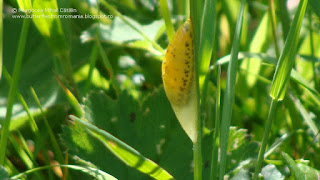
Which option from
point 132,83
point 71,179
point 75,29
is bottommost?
point 71,179

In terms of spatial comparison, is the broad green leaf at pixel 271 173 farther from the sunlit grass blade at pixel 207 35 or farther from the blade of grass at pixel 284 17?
the blade of grass at pixel 284 17

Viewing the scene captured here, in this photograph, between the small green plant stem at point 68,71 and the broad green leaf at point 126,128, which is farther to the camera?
the small green plant stem at point 68,71

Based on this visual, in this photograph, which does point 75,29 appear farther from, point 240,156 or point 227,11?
point 240,156

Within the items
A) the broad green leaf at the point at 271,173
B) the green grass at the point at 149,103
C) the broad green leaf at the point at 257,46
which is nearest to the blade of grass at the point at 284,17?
the green grass at the point at 149,103

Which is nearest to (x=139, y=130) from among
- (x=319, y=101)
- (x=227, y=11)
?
(x=319, y=101)

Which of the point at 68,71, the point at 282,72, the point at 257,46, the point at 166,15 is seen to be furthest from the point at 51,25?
the point at 257,46

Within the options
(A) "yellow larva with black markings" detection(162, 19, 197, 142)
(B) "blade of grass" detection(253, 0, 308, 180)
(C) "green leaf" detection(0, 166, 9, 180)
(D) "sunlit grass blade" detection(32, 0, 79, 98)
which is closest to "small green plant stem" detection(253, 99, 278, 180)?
(B) "blade of grass" detection(253, 0, 308, 180)
